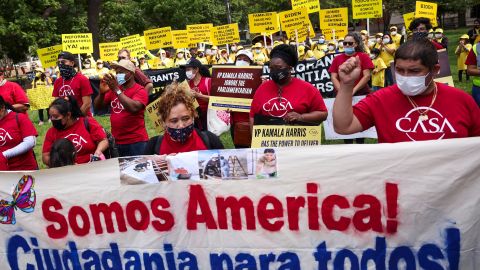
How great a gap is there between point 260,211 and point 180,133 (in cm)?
85

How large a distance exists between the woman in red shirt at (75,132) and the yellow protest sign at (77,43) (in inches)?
385

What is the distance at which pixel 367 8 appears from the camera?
1307 cm

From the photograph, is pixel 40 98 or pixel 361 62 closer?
pixel 361 62

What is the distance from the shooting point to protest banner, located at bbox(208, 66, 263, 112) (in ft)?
18.1

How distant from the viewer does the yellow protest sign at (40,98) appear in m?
14.6

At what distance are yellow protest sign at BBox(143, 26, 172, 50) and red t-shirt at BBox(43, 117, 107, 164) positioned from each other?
12.1m

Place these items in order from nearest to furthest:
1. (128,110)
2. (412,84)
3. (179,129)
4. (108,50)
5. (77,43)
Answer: (412,84) < (179,129) < (128,110) < (77,43) < (108,50)

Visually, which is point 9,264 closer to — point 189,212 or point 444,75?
point 189,212

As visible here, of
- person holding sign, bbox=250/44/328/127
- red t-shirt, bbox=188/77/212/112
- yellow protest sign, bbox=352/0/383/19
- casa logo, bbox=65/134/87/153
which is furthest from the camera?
yellow protest sign, bbox=352/0/383/19

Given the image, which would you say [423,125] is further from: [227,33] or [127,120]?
[227,33]

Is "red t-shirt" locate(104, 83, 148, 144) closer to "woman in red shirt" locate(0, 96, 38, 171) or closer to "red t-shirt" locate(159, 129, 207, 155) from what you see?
"woman in red shirt" locate(0, 96, 38, 171)

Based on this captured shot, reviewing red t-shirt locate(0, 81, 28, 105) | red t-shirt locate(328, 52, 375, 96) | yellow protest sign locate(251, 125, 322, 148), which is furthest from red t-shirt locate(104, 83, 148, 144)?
red t-shirt locate(328, 52, 375, 96)

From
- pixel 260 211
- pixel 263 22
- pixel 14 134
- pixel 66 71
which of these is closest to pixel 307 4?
pixel 263 22

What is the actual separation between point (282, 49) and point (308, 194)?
2.05 meters
